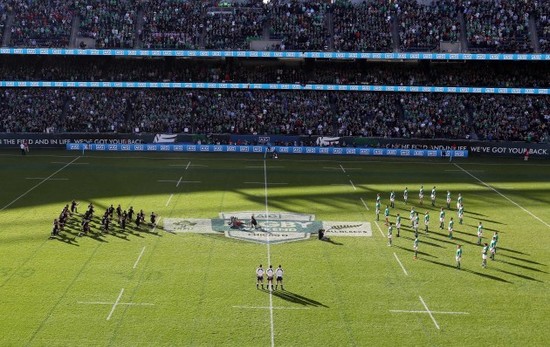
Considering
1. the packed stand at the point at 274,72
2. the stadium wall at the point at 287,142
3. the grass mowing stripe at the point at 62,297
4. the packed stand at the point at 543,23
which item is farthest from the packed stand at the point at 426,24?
the grass mowing stripe at the point at 62,297

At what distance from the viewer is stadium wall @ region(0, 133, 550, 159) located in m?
52.7

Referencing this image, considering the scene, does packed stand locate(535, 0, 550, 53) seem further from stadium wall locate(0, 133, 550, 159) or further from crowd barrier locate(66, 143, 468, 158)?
crowd barrier locate(66, 143, 468, 158)

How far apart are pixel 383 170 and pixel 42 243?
26.1 m

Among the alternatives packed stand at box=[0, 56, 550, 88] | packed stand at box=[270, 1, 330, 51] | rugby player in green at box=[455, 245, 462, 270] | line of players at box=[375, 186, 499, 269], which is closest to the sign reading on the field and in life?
line of players at box=[375, 186, 499, 269]

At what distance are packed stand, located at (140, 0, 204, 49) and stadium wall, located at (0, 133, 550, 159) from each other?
341 inches

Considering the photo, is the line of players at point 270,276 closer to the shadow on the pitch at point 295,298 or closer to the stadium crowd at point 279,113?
the shadow on the pitch at point 295,298

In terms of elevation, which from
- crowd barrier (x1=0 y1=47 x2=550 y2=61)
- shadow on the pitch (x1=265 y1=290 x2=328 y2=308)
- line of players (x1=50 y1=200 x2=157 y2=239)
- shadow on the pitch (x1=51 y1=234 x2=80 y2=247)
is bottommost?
shadow on the pitch (x1=265 y1=290 x2=328 y2=308)

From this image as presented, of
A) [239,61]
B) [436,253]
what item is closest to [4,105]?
[239,61]

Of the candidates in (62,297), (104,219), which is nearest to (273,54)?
(104,219)

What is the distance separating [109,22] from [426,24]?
28.3 metres

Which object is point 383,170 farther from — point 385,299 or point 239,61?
point 385,299

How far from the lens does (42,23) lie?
191 ft

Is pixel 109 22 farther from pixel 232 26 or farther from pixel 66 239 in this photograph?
pixel 66 239

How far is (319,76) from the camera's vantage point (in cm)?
5831
